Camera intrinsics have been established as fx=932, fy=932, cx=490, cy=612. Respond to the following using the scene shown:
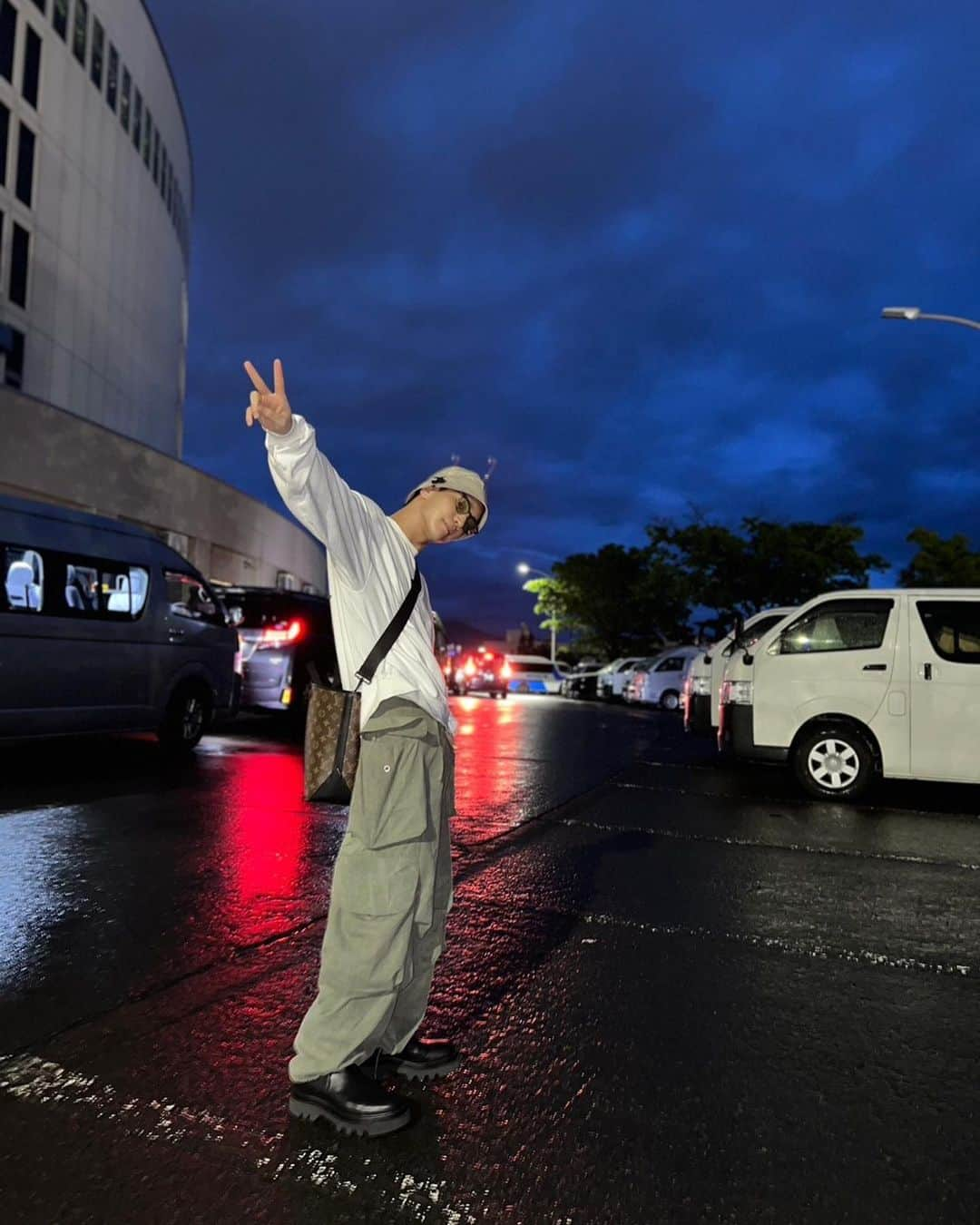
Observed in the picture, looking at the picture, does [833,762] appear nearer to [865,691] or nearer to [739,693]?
[865,691]

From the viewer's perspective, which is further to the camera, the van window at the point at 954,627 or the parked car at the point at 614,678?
the parked car at the point at 614,678

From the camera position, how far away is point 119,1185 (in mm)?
2174

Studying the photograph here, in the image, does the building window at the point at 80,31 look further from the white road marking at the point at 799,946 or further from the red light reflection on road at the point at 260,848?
the white road marking at the point at 799,946

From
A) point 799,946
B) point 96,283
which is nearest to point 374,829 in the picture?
point 799,946

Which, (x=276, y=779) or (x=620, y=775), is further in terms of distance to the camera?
(x=620, y=775)

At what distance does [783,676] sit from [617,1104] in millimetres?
6717

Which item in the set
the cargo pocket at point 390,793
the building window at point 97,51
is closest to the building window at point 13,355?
the building window at point 97,51

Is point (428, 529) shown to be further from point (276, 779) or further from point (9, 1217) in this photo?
point (276, 779)

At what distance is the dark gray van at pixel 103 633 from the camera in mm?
8062

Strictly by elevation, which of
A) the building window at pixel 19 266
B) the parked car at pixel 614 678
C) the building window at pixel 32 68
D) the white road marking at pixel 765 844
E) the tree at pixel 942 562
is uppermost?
the building window at pixel 32 68

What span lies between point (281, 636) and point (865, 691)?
23.9 ft

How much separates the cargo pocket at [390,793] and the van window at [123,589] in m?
7.23

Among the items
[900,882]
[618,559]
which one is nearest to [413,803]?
[900,882]

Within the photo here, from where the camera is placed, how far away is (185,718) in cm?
1016
